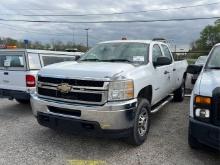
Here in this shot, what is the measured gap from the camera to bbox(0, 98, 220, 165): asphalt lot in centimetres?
421

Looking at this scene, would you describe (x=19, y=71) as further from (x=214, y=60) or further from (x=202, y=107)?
(x=202, y=107)

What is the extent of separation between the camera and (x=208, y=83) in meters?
3.88

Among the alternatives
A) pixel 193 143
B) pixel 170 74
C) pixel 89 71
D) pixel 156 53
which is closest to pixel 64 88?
pixel 89 71

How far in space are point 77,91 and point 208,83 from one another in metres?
1.94

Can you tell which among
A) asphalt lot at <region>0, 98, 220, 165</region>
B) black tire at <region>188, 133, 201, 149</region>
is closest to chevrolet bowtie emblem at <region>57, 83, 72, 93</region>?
asphalt lot at <region>0, 98, 220, 165</region>

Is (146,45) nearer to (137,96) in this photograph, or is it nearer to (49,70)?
(137,96)

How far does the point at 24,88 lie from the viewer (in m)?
6.68

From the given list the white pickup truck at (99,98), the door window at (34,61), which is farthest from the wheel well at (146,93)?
the door window at (34,61)

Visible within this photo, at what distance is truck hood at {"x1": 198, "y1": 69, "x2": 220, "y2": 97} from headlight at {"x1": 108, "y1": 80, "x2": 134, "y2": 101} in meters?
1.07

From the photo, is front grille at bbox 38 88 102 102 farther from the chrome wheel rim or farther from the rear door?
the rear door

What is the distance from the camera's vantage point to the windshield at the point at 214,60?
196 inches

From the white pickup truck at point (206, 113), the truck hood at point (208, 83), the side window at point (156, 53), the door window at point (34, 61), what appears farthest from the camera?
the door window at point (34, 61)

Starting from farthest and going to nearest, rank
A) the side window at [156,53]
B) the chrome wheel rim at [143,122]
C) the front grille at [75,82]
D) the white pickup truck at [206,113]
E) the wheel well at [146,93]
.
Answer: the side window at [156,53], the wheel well at [146,93], the chrome wheel rim at [143,122], the front grille at [75,82], the white pickup truck at [206,113]

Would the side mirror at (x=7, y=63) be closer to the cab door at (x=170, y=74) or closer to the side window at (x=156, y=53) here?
the side window at (x=156, y=53)
